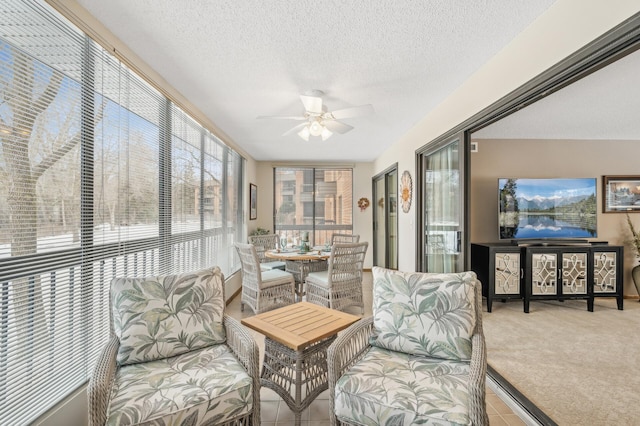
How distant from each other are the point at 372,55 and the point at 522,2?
0.88 meters

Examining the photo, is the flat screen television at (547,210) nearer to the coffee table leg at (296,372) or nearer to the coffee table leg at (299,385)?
the coffee table leg at (296,372)

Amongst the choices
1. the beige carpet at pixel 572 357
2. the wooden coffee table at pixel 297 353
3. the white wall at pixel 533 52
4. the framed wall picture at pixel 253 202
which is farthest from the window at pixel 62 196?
the framed wall picture at pixel 253 202

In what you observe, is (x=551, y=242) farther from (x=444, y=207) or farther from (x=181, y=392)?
(x=181, y=392)

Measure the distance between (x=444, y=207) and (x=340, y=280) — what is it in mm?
1473

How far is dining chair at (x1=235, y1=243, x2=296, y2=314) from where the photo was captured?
11.1 feet

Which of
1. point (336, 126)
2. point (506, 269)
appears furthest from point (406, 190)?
point (336, 126)

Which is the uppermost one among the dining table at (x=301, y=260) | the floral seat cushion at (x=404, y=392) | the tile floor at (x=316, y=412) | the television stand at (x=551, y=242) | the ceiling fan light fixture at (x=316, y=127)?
the ceiling fan light fixture at (x=316, y=127)

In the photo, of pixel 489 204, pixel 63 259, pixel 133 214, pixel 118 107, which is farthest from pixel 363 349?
pixel 489 204

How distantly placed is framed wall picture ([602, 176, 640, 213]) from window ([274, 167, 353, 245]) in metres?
4.25

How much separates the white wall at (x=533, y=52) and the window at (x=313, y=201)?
3.44 meters

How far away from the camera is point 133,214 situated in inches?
85.2

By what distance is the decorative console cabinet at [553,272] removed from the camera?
364cm

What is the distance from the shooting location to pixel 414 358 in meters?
1.64

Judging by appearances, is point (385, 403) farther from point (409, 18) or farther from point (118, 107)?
point (118, 107)
